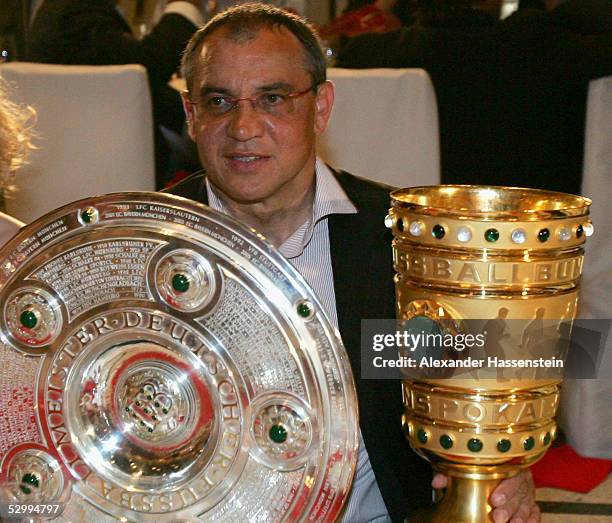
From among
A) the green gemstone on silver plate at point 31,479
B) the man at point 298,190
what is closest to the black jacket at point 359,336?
the man at point 298,190

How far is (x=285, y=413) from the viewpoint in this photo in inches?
29.7

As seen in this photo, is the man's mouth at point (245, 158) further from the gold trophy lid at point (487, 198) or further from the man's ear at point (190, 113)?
the gold trophy lid at point (487, 198)

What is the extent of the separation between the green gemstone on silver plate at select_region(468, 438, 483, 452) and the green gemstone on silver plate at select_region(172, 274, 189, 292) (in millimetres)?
252

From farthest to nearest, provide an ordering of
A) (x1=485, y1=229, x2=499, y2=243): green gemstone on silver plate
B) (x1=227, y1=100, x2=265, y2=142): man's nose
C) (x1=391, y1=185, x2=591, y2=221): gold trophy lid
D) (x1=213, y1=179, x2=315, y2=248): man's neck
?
(x1=213, y1=179, x2=315, y2=248): man's neck, (x1=227, y1=100, x2=265, y2=142): man's nose, (x1=391, y1=185, x2=591, y2=221): gold trophy lid, (x1=485, y1=229, x2=499, y2=243): green gemstone on silver plate

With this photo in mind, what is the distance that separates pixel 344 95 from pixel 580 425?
2.98ft

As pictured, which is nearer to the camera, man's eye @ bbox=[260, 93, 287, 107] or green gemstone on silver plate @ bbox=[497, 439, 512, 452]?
green gemstone on silver plate @ bbox=[497, 439, 512, 452]

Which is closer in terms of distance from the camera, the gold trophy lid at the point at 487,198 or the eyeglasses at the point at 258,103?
the gold trophy lid at the point at 487,198

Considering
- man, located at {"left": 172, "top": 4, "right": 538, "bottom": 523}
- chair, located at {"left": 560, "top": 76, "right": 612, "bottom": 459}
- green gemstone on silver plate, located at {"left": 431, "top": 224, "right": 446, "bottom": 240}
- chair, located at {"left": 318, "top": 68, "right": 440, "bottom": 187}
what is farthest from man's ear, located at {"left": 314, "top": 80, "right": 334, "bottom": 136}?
chair, located at {"left": 560, "top": 76, "right": 612, "bottom": 459}

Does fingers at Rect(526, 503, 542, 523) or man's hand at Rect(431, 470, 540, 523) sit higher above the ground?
man's hand at Rect(431, 470, 540, 523)

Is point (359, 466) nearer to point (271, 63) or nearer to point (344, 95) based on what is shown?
point (271, 63)

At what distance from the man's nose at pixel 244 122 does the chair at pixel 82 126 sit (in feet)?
3.06

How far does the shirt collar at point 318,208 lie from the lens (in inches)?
43.4

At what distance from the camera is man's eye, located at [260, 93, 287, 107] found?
106 centimetres

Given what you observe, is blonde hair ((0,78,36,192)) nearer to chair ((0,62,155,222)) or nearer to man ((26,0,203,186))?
chair ((0,62,155,222))
